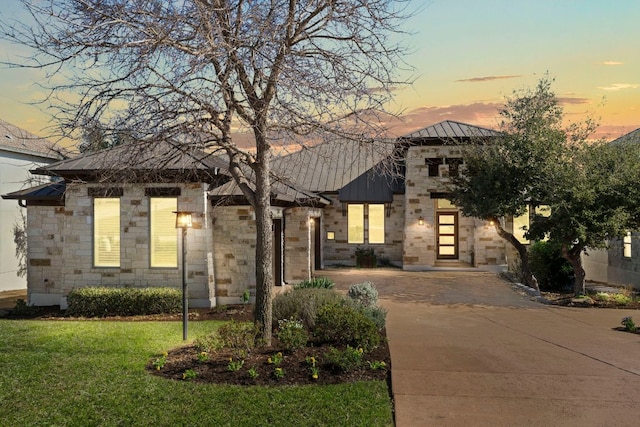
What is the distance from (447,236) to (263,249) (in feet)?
51.5

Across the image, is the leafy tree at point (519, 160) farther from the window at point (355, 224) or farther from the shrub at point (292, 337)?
the shrub at point (292, 337)

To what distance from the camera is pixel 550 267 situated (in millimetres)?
17984

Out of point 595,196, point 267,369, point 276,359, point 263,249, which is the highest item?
point 595,196

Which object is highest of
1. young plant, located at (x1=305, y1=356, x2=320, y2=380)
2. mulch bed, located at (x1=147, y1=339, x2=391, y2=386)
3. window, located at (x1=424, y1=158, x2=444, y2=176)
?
window, located at (x1=424, y1=158, x2=444, y2=176)

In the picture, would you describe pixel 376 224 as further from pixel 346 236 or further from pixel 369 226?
pixel 346 236

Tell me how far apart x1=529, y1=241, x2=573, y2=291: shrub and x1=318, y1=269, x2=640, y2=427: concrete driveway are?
15.6 ft

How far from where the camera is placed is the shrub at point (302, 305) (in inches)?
373

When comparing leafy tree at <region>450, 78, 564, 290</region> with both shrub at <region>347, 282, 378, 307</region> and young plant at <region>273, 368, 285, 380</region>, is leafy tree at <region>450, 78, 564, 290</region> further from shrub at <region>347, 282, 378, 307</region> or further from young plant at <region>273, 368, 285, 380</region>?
young plant at <region>273, 368, 285, 380</region>

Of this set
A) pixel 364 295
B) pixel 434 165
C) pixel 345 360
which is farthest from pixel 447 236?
pixel 345 360

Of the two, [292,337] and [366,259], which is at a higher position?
[366,259]

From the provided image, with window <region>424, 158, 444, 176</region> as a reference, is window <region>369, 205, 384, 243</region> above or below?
below

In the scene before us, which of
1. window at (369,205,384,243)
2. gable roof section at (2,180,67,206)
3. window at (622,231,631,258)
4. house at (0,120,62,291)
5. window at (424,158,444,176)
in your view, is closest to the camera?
gable roof section at (2,180,67,206)

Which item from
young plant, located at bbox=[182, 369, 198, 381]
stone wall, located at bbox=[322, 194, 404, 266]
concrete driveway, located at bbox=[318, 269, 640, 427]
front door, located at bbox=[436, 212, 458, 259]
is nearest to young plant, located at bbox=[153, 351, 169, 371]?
young plant, located at bbox=[182, 369, 198, 381]

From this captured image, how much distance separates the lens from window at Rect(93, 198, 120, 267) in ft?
43.4
